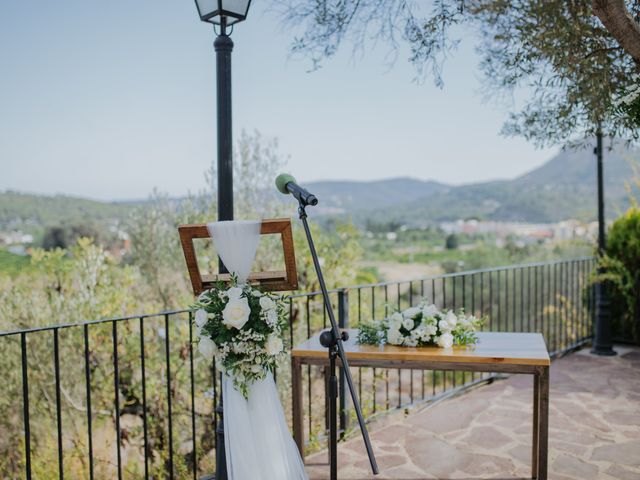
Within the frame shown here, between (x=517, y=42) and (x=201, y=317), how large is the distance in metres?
2.78

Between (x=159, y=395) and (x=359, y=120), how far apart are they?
23373 millimetres

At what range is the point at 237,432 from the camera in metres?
2.27

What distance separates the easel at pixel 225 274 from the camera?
2195 millimetres

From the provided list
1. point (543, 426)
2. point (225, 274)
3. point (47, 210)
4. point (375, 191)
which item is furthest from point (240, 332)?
point (375, 191)

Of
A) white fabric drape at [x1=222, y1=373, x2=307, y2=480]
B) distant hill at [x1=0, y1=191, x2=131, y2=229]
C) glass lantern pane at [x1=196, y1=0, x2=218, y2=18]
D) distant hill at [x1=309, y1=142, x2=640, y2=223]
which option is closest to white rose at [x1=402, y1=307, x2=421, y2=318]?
white fabric drape at [x1=222, y1=373, x2=307, y2=480]

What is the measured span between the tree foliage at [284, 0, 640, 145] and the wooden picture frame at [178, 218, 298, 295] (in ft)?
6.05

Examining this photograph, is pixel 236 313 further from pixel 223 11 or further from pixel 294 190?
pixel 223 11

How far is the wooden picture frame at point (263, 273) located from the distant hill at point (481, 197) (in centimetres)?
1390

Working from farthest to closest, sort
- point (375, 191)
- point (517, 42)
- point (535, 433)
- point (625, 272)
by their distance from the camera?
1. point (375, 191)
2. point (625, 272)
3. point (517, 42)
4. point (535, 433)

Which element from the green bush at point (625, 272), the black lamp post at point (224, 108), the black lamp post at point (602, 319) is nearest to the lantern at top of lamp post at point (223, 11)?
the black lamp post at point (224, 108)

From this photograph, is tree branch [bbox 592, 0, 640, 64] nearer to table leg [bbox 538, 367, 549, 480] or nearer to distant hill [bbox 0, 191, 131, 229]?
table leg [bbox 538, 367, 549, 480]

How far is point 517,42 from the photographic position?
3.74 m

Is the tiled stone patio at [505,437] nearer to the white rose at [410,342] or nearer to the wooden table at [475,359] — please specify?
the wooden table at [475,359]

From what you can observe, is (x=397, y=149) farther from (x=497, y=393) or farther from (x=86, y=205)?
(x=497, y=393)
